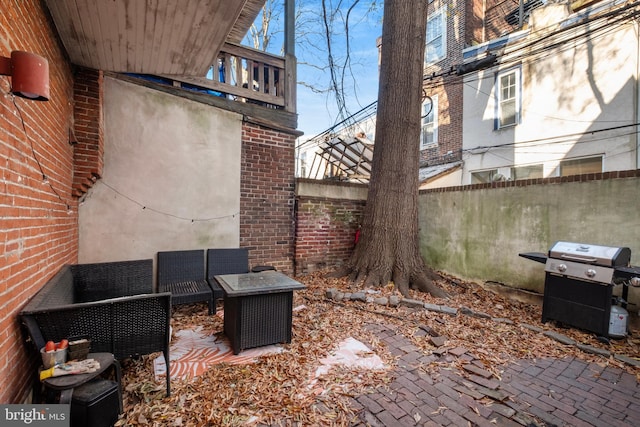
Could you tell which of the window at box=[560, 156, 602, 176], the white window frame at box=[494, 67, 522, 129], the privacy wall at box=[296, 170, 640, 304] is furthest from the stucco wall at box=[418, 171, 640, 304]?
the white window frame at box=[494, 67, 522, 129]

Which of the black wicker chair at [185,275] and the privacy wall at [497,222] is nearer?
the privacy wall at [497,222]

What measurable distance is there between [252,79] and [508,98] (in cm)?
722

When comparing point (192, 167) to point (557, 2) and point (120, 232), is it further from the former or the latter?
point (557, 2)

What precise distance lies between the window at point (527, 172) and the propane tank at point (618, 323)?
17.6 ft

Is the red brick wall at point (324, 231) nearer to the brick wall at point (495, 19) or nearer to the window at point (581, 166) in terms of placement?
the window at point (581, 166)

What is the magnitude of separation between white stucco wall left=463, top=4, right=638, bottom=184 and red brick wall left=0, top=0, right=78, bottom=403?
30.5 ft

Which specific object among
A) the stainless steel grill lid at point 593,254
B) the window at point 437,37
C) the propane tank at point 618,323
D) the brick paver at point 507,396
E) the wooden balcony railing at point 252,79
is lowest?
the brick paver at point 507,396

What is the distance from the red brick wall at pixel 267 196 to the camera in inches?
199

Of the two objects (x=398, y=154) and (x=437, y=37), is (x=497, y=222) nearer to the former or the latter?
(x=398, y=154)

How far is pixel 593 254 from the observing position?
128 inches

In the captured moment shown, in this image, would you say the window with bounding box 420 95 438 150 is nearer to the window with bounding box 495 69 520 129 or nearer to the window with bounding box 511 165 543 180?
the window with bounding box 495 69 520 129

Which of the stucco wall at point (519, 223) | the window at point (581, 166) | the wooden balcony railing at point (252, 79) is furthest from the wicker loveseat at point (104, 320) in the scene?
the window at point (581, 166)

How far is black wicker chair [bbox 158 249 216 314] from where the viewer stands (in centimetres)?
387

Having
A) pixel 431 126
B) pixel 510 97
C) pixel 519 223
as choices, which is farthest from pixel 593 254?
pixel 431 126
